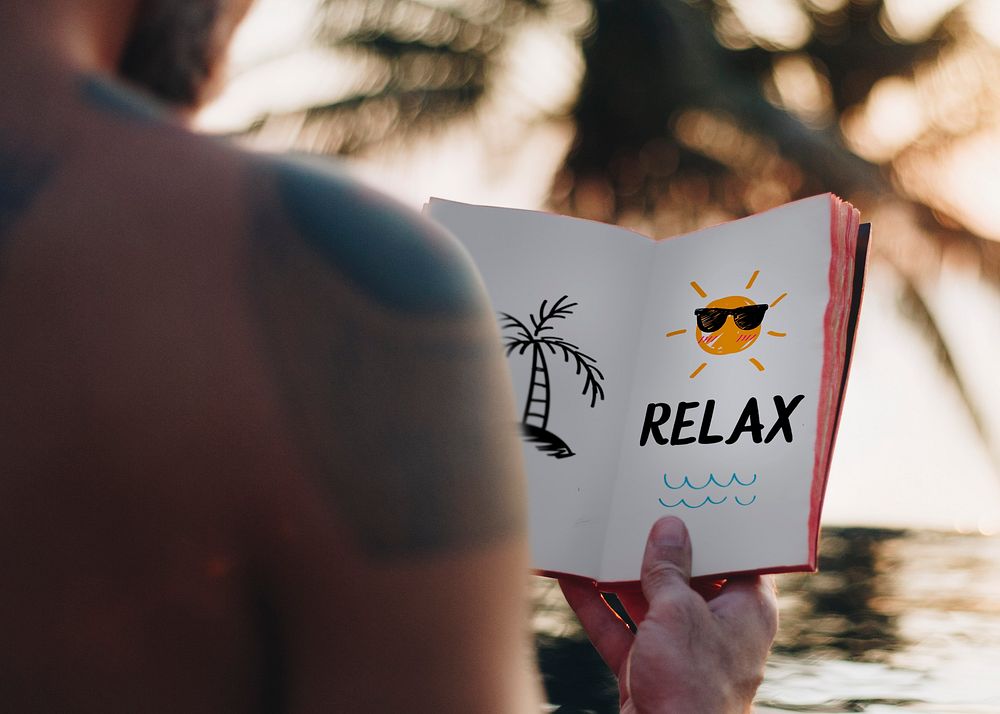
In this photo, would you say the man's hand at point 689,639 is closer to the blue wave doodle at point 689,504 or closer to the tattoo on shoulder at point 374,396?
the blue wave doodle at point 689,504

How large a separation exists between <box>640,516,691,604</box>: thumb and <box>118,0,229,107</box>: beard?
0.65 metres

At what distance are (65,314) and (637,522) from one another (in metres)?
0.72

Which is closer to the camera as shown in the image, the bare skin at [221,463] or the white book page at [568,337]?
the bare skin at [221,463]

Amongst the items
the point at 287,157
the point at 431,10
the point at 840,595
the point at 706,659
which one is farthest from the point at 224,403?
the point at 431,10

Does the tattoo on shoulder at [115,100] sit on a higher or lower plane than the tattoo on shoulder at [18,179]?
higher

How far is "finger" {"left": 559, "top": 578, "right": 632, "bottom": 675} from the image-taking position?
44.3 inches

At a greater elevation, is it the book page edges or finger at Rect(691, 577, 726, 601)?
the book page edges

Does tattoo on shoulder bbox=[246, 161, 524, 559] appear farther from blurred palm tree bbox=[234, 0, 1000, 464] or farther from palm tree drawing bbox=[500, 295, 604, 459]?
blurred palm tree bbox=[234, 0, 1000, 464]

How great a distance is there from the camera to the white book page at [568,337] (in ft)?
3.72

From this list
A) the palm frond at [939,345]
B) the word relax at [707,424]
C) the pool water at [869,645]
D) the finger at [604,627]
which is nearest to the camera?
the word relax at [707,424]

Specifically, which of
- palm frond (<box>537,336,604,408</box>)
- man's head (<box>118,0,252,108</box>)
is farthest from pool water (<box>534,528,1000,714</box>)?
man's head (<box>118,0,252,108</box>)

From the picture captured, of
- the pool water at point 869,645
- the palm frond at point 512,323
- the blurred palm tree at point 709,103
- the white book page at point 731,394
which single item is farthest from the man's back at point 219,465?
the blurred palm tree at point 709,103

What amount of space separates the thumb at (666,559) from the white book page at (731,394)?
1 cm

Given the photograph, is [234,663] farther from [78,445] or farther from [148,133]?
[148,133]
